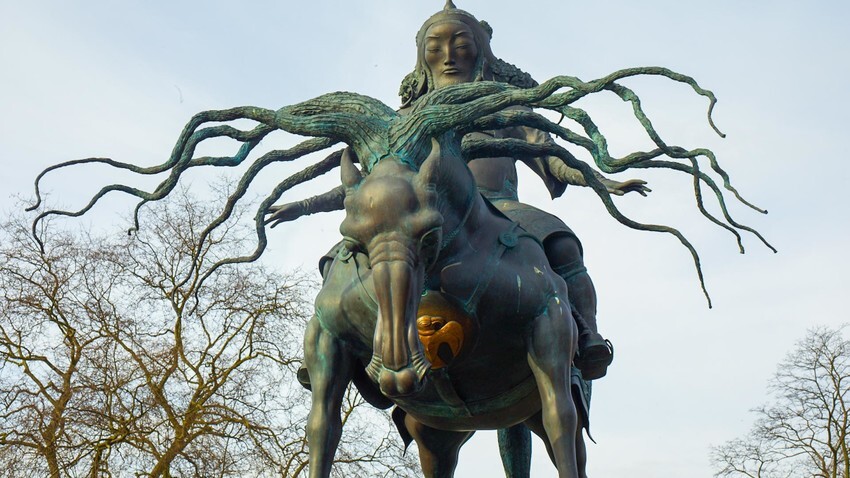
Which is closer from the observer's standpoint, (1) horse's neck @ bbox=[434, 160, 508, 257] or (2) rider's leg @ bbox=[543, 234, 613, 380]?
(1) horse's neck @ bbox=[434, 160, 508, 257]

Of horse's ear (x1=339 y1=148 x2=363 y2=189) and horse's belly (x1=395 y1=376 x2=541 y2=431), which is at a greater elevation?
horse's ear (x1=339 y1=148 x2=363 y2=189)

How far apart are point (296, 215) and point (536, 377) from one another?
177 cm

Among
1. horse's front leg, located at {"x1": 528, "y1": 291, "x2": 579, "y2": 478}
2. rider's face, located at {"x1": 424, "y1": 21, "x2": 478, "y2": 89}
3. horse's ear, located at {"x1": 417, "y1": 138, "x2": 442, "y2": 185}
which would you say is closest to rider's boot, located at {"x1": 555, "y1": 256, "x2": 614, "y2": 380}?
horse's front leg, located at {"x1": 528, "y1": 291, "x2": 579, "y2": 478}

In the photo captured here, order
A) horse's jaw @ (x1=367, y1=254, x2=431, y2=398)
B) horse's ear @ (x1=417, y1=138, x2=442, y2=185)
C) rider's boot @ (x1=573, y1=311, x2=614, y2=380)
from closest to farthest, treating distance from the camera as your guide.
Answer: horse's jaw @ (x1=367, y1=254, x2=431, y2=398)
horse's ear @ (x1=417, y1=138, x2=442, y2=185)
rider's boot @ (x1=573, y1=311, x2=614, y2=380)

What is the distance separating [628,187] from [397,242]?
66.0 inches

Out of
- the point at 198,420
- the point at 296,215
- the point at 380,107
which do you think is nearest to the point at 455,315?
the point at 380,107

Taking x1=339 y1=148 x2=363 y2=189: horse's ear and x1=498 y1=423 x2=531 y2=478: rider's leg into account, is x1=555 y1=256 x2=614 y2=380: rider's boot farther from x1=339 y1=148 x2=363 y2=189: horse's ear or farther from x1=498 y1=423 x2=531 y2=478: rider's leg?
x1=339 y1=148 x2=363 y2=189: horse's ear

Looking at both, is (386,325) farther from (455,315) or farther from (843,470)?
(843,470)

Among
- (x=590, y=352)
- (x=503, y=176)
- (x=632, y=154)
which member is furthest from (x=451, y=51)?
(x=590, y=352)

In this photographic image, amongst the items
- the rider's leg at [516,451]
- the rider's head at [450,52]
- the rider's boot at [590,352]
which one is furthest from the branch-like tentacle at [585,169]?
the rider's leg at [516,451]

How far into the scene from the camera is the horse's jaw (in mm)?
4777

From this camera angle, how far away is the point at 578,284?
20.8 ft

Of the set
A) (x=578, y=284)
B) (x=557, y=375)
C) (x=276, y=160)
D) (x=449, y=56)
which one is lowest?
(x=557, y=375)

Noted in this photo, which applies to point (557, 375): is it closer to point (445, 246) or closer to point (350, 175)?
point (445, 246)
